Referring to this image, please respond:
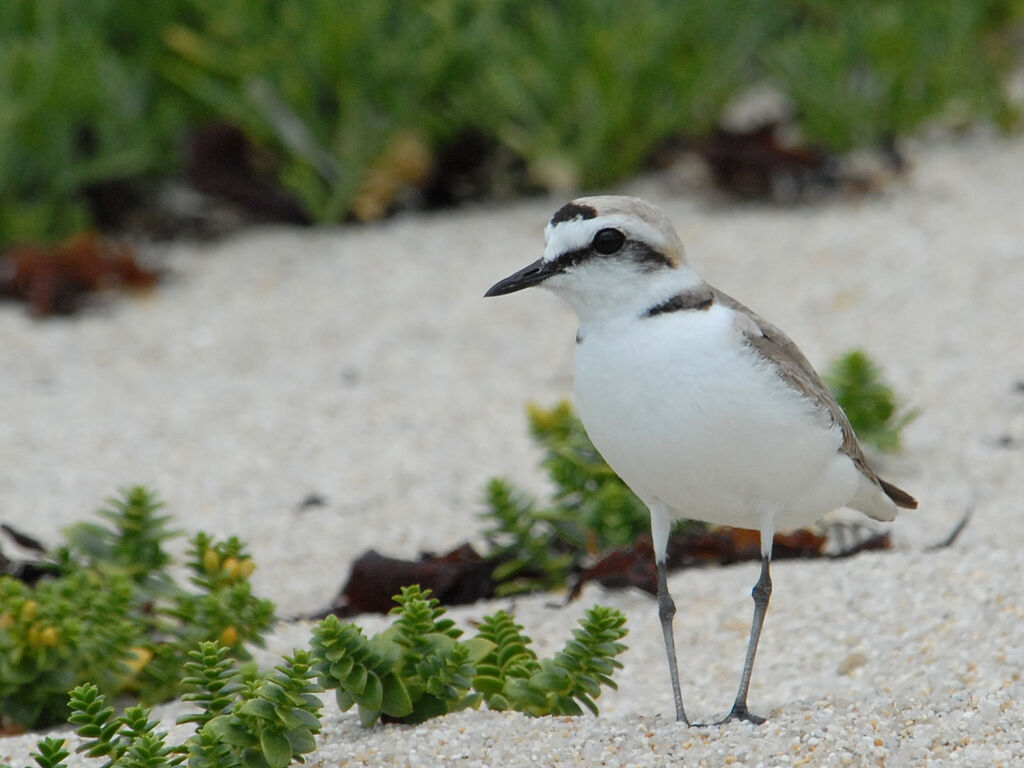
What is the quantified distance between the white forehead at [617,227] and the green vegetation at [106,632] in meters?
1.18

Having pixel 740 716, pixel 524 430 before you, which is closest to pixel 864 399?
pixel 524 430

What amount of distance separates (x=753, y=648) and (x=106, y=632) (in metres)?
1.51

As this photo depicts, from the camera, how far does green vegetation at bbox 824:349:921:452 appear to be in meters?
4.79

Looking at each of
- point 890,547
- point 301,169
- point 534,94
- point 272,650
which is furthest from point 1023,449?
point 301,169

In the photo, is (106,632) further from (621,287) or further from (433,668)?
(621,287)

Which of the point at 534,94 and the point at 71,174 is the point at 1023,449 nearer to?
the point at 534,94

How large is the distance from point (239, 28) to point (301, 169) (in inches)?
30.1

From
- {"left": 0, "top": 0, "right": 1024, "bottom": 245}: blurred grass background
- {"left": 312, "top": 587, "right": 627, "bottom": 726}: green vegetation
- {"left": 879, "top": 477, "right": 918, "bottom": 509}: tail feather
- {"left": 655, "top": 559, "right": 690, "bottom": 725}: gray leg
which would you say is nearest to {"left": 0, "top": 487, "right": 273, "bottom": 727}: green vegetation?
{"left": 312, "top": 587, "right": 627, "bottom": 726}: green vegetation

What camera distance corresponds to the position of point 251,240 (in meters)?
7.60

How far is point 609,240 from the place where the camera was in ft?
10.2

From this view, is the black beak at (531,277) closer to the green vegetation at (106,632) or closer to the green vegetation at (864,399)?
the green vegetation at (106,632)

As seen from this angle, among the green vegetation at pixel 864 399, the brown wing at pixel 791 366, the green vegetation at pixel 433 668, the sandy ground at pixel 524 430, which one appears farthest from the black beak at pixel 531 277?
the green vegetation at pixel 864 399

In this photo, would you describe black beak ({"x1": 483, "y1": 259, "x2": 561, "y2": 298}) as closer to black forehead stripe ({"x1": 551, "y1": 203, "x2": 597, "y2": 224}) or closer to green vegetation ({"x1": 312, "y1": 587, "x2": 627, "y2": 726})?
black forehead stripe ({"x1": 551, "y1": 203, "x2": 597, "y2": 224})

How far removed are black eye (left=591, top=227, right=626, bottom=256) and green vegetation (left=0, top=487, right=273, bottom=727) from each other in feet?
4.01
